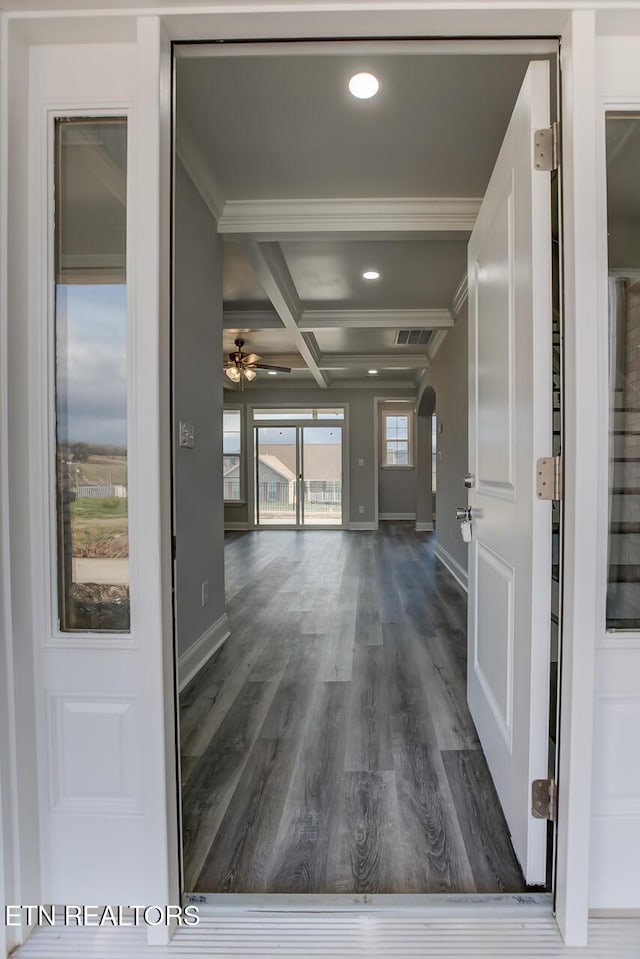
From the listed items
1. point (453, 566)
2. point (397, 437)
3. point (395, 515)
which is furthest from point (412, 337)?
point (395, 515)

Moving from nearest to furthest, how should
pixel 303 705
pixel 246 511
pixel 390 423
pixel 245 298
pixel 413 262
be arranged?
pixel 303 705 < pixel 413 262 < pixel 245 298 < pixel 246 511 < pixel 390 423

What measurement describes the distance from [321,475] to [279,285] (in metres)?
5.50

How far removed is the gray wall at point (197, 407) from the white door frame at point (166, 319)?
1.05m

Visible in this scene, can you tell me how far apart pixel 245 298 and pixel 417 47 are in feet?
11.7

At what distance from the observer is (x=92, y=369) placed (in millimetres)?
1238

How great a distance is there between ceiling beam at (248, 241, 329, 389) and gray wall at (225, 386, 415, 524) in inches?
121

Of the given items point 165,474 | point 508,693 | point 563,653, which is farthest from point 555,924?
point 165,474

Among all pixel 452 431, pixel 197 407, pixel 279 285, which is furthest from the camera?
pixel 452 431

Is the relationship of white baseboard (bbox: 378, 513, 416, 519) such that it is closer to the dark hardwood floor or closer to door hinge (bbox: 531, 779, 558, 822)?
the dark hardwood floor

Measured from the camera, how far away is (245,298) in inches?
181

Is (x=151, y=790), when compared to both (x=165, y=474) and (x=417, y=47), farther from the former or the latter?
(x=417, y=47)

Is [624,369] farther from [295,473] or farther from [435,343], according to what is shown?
[295,473]

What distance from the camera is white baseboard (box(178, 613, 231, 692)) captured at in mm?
2492

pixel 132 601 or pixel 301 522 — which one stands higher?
→ pixel 132 601
